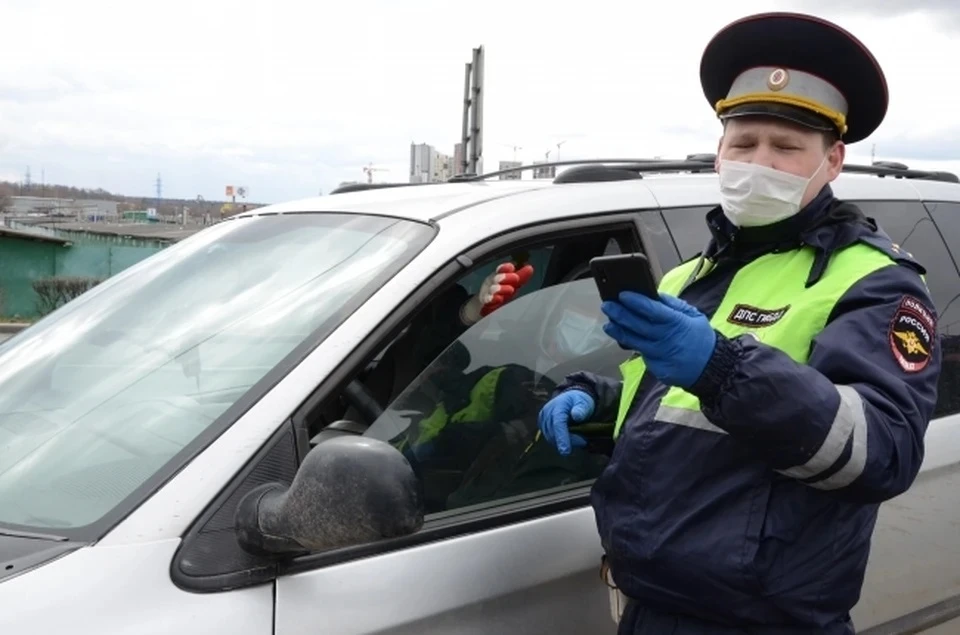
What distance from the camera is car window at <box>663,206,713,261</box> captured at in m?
2.47

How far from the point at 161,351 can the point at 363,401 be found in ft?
1.51

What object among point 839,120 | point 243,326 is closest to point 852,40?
point 839,120

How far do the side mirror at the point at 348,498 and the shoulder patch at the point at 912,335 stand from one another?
835 millimetres

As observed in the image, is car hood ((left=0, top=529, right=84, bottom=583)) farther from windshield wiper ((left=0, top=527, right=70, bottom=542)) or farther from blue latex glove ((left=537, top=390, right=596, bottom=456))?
blue latex glove ((left=537, top=390, right=596, bottom=456))

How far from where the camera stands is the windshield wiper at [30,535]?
153cm

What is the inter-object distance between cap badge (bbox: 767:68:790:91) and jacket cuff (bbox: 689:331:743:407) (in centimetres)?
67

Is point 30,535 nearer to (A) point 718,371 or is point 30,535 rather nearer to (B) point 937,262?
(A) point 718,371

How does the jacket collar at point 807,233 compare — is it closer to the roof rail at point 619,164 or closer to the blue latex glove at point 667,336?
the blue latex glove at point 667,336

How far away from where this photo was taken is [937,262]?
3.05 meters

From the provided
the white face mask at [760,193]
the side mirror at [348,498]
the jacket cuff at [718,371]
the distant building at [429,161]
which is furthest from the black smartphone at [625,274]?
the distant building at [429,161]

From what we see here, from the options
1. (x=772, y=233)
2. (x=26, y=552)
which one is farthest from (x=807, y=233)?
(x=26, y=552)

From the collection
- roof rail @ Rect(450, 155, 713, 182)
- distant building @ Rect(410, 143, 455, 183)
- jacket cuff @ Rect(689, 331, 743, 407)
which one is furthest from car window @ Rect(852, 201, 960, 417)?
distant building @ Rect(410, 143, 455, 183)

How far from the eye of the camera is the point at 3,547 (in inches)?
59.6

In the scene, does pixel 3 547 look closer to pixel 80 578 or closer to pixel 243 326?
pixel 80 578
